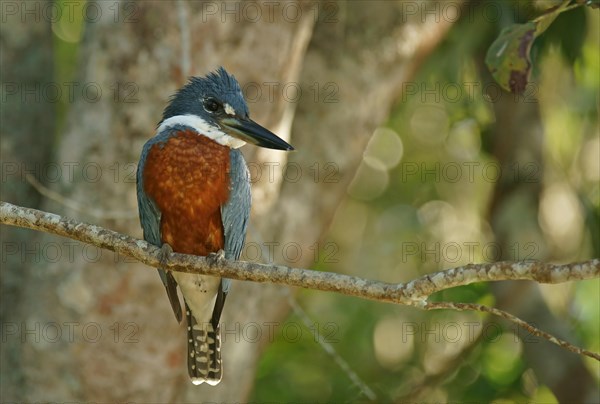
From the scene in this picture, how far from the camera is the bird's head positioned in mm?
4984

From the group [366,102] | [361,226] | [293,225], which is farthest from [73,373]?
[361,226]

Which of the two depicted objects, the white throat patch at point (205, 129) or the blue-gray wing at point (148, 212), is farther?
the white throat patch at point (205, 129)

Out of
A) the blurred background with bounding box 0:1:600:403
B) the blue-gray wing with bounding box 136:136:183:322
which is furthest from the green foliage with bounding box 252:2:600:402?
the blue-gray wing with bounding box 136:136:183:322

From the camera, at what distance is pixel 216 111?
5078 mm

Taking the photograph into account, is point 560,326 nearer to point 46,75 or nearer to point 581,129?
point 581,129

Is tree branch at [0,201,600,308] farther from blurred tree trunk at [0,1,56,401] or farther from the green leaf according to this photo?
blurred tree trunk at [0,1,56,401]

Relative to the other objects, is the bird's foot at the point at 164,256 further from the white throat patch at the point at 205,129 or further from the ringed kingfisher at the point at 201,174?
the white throat patch at the point at 205,129

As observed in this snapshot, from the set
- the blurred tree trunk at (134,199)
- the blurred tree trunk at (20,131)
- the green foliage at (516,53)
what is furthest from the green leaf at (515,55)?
the blurred tree trunk at (20,131)

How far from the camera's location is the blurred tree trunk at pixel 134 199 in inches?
225

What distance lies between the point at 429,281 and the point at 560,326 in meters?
3.92

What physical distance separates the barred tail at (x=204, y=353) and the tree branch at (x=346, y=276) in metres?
1.08

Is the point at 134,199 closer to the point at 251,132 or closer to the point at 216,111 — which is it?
the point at 216,111

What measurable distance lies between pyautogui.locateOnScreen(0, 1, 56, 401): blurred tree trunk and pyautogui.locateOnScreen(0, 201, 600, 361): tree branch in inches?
86.9

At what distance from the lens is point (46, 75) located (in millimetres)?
6668
